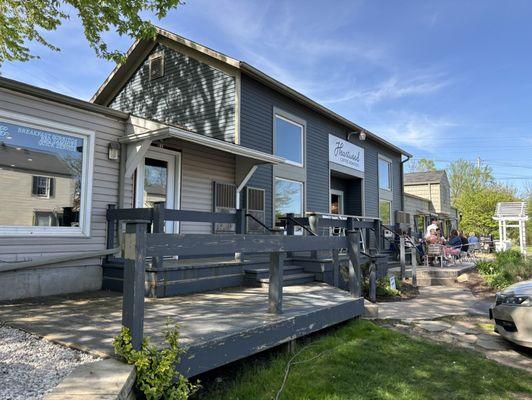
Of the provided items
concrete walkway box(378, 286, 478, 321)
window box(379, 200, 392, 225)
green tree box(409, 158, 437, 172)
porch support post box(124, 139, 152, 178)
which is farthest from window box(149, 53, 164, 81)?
green tree box(409, 158, 437, 172)

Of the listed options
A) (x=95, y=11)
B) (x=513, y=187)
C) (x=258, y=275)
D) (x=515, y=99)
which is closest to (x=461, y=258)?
(x=258, y=275)

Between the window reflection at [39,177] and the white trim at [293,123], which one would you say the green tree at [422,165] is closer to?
the white trim at [293,123]

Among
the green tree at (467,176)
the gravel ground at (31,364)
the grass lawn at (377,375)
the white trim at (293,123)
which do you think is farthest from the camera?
the green tree at (467,176)

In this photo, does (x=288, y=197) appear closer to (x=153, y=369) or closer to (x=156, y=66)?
(x=156, y=66)

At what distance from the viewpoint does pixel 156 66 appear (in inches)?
427

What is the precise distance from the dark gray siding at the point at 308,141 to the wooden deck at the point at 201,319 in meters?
4.27

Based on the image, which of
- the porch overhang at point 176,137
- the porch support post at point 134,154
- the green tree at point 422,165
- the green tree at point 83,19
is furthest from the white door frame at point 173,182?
the green tree at point 422,165

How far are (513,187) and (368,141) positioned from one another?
32.1 meters

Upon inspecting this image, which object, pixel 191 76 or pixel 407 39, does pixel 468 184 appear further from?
pixel 191 76

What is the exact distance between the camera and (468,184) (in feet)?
141

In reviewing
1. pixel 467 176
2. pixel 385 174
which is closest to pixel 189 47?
pixel 385 174

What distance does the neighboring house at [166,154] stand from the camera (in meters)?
5.88

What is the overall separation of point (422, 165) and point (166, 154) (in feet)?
163

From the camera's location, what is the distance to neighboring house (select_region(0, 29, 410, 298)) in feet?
19.3
